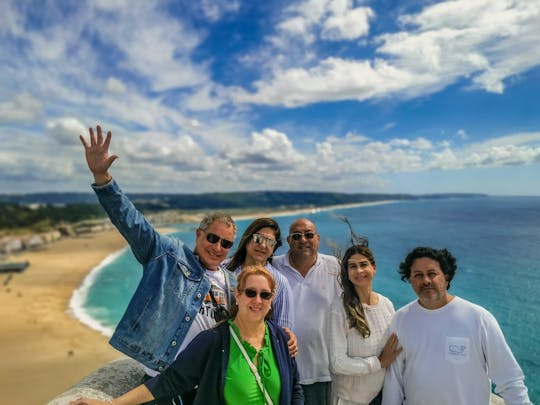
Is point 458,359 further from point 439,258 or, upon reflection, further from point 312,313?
point 312,313

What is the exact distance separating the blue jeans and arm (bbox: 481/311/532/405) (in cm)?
162

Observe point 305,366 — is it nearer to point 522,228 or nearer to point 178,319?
point 178,319

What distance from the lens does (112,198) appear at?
10.1ft

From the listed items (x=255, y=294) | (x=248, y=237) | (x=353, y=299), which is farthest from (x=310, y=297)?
(x=255, y=294)

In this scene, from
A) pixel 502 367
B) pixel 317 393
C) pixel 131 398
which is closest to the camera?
pixel 131 398

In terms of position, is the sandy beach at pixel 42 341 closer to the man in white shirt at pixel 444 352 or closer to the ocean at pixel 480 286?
the ocean at pixel 480 286

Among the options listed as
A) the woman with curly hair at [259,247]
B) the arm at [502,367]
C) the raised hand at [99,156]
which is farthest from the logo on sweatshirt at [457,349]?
the raised hand at [99,156]

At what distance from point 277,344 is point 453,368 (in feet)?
5.16

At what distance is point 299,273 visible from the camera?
14.0ft

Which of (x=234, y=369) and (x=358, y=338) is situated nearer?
(x=234, y=369)

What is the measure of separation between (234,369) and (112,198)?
5.53 feet

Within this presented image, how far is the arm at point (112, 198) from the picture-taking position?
10.1 feet

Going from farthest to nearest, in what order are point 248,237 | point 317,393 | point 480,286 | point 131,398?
point 480,286
point 248,237
point 317,393
point 131,398

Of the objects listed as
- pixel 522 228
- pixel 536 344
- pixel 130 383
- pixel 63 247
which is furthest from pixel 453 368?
pixel 522 228
